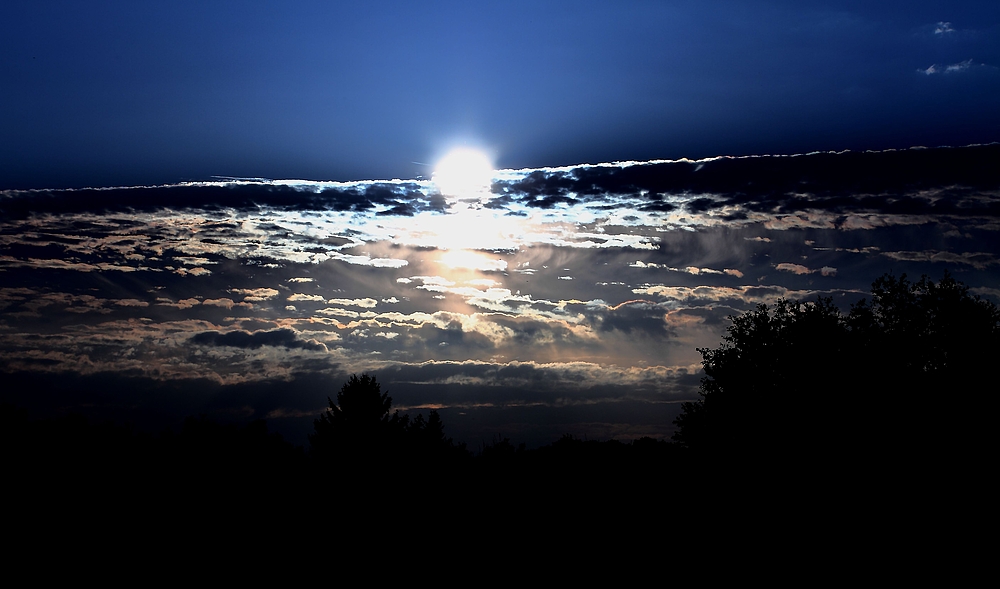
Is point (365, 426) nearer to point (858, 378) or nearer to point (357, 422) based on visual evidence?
point (357, 422)

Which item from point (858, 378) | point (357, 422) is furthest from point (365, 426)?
point (858, 378)

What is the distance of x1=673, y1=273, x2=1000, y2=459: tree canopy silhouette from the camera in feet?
137

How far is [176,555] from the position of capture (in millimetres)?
25047

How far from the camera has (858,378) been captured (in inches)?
1833

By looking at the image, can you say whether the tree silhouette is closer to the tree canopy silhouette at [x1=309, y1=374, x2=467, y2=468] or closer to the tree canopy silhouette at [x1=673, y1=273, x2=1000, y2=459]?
the tree canopy silhouette at [x1=309, y1=374, x2=467, y2=468]

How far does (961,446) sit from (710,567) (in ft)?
80.8

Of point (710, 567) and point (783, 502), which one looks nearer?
point (710, 567)

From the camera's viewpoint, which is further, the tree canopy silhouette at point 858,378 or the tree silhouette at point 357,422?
the tree silhouette at point 357,422

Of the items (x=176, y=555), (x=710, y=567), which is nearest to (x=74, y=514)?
(x=176, y=555)

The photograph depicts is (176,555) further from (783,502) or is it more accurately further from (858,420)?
(858,420)

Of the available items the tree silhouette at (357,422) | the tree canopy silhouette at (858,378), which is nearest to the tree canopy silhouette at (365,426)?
the tree silhouette at (357,422)

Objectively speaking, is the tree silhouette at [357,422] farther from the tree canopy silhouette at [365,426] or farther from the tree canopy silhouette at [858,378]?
the tree canopy silhouette at [858,378]

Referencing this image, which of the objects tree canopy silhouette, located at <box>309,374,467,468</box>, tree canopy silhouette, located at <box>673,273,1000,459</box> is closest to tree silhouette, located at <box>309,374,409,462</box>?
tree canopy silhouette, located at <box>309,374,467,468</box>

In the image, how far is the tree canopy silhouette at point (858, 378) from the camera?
41.8m
